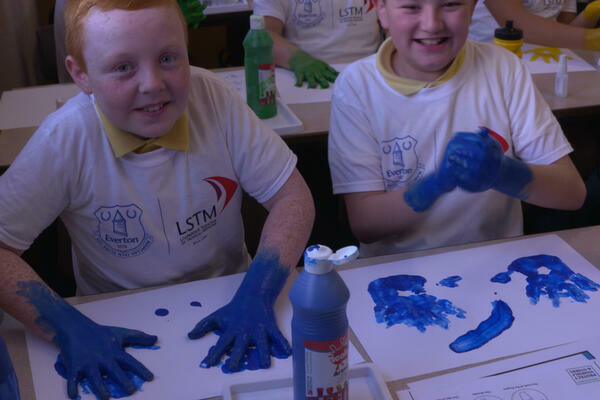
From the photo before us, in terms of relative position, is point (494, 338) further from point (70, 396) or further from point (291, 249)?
point (70, 396)

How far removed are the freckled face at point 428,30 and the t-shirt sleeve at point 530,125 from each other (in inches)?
6.3

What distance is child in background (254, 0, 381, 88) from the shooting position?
238cm

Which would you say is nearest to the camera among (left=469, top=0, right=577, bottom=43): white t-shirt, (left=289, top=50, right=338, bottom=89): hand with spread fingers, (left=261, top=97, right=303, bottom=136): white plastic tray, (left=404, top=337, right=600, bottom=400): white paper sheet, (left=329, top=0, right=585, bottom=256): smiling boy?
(left=404, top=337, right=600, bottom=400): white paper sheet

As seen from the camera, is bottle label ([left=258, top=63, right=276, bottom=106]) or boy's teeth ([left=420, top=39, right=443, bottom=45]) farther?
bottle label ([left=258, top=63, right=276, bottom=106])

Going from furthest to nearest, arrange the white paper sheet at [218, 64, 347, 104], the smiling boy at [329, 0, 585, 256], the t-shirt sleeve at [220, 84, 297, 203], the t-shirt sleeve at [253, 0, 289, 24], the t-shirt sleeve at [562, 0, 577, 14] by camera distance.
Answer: the t-shirt sleeve at [562, 0, 577, 14], the t-shirt sleeve at [253, 0, 289, 24], the white paper sheet at [218, 64, 347, 104], the smiling boy at [329, 0, 585, 256], the t-shirt sleeve at [220, 84, 297, 203]

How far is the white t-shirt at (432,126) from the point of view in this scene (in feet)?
4.68

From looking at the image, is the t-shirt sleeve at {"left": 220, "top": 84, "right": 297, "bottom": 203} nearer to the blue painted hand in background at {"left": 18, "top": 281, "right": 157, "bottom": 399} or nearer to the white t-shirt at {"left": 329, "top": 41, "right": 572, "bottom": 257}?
the white t-shirt at {"left": 329, "top": 41, "right": 572, "bottom": 257}

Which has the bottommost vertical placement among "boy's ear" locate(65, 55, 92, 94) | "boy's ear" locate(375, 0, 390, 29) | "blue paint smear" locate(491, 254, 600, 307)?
"blue paint smear" locate(491, 254, 600, 307)

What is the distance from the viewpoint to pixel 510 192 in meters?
1.28

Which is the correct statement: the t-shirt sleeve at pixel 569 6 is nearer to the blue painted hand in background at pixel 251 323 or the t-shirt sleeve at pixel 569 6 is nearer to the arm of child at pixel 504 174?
→ the arm of child at pixel 504 174

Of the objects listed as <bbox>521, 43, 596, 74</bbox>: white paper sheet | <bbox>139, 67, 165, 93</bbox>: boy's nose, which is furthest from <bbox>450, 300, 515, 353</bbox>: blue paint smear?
<bbox>521, 43, 596, 74</bbox>: white paper sheet

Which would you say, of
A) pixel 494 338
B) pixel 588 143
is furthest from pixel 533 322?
pixel 588 143

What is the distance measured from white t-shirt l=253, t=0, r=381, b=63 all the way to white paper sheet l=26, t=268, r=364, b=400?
1440 millimetres

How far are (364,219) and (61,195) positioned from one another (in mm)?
621
